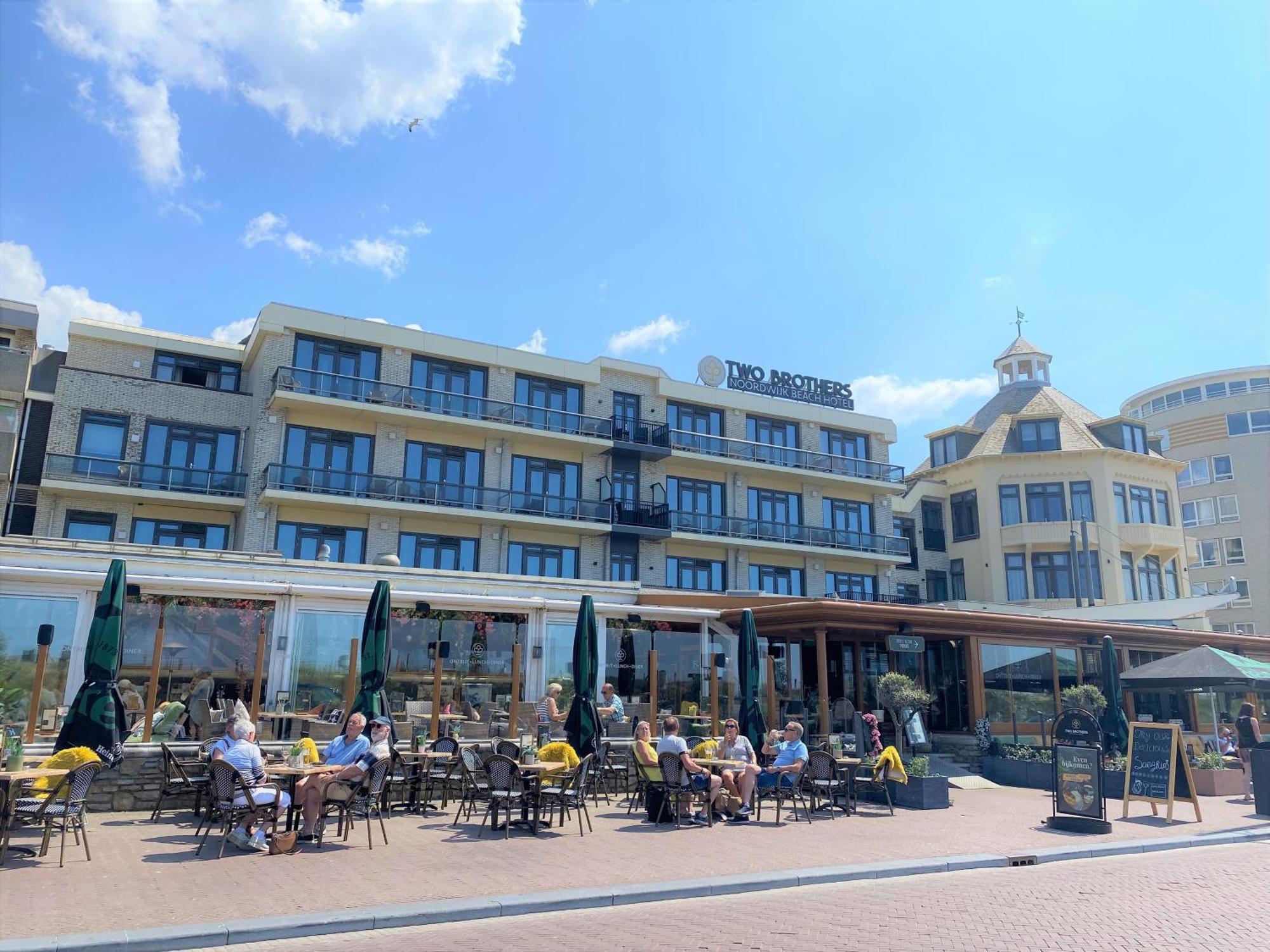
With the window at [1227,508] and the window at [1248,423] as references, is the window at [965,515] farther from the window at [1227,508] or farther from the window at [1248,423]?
the window at [1248,423]

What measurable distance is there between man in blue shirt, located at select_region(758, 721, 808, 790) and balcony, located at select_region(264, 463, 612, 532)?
1602 centimetres

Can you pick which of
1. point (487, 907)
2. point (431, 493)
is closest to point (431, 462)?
point (431, 493)

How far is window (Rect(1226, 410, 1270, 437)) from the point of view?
51281 mm

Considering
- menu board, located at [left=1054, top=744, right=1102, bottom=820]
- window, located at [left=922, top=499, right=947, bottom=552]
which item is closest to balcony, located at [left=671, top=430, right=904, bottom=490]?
window, located at [left=922, top=499, right=947, bottom=552]

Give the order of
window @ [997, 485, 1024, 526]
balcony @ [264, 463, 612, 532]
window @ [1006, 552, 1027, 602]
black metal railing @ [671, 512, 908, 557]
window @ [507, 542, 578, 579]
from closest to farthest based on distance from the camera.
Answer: balcony @ [264, 463, 612, 532]
window @ [507, 542, 578, 579]
black metal railing @ [671, 512, 908, 557]
window @ [1006, 552, 1027, 602]
window @ [997, 485, 1024, 526]

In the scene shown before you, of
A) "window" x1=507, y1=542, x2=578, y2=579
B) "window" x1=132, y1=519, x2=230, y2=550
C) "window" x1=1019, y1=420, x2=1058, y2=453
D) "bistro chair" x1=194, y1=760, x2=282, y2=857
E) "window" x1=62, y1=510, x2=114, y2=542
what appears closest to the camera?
"bistro chair" x1=194, y1=760, x2=282, y2=857

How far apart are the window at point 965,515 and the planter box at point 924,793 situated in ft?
81.8

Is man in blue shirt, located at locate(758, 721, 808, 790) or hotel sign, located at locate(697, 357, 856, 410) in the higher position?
hotel sign, located at locate(697, 357, 856, 410)

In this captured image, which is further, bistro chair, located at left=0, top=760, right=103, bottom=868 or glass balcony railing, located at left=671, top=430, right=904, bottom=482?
glass balcony railing, located at left=671, top=430, right=904, bottom=482

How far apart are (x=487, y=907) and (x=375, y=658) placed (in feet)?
20.4

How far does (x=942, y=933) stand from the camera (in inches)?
291

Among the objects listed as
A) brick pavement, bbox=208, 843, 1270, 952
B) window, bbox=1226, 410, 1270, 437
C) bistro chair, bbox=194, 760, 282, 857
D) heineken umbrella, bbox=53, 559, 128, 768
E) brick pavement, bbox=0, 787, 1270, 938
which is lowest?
brick pavement, bbox=208, 843, 1270, 952

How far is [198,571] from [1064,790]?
50.5ft

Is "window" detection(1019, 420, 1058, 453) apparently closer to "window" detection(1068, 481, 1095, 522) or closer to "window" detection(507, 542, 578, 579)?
"window" detection(1068, 481, 1095, 522)
